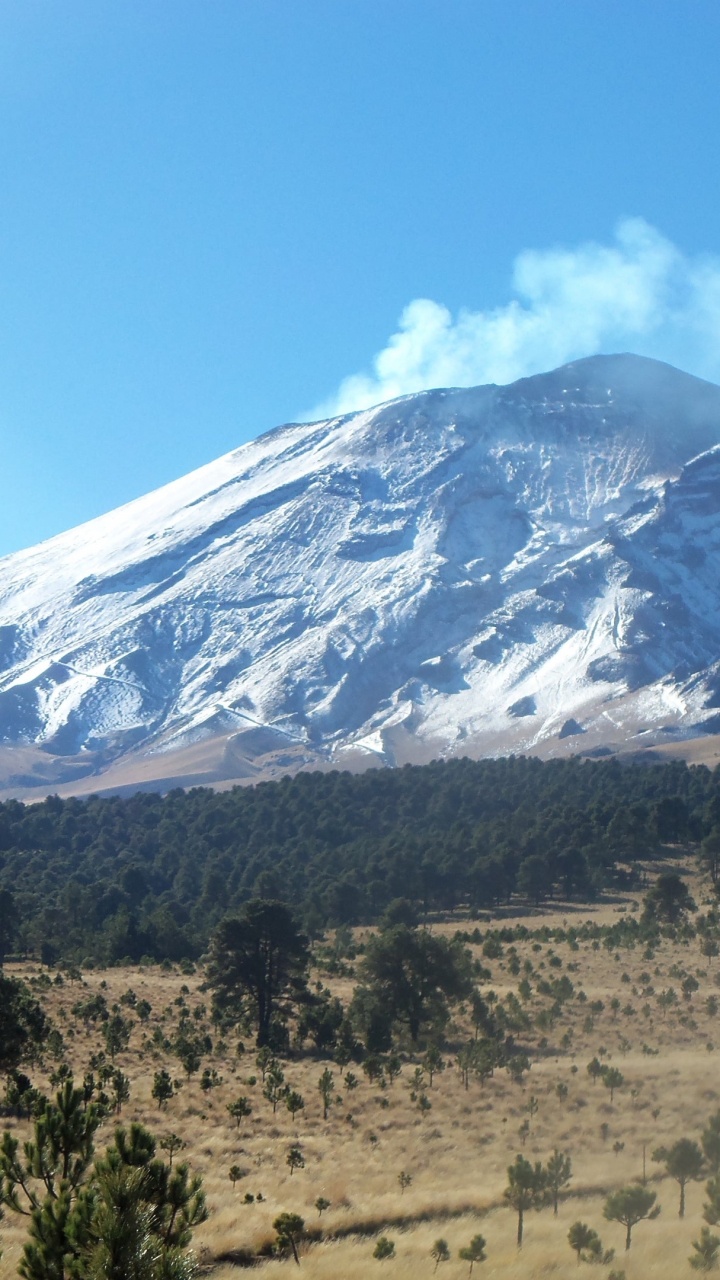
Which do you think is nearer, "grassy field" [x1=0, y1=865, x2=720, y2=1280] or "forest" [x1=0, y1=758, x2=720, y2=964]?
"grassy field" [x1=0, y1=865, x2=720, y2=1280]

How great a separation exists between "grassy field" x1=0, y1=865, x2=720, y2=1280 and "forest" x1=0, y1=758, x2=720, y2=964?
2802cm

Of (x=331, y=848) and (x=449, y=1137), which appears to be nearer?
(x=449, y=1137)

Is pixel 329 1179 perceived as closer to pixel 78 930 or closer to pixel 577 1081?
pixel 577 1081

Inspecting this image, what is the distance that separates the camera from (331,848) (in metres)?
105

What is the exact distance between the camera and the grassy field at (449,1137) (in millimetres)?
22281

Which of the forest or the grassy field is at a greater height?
the forest

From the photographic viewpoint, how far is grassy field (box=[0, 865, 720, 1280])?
2228 centimetres

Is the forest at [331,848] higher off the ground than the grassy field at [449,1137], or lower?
higher

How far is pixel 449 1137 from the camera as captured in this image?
31031mm

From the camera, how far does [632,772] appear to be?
139 m

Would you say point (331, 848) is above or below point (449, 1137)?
above

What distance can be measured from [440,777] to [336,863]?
147 ft

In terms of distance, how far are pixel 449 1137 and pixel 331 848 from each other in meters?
74.3

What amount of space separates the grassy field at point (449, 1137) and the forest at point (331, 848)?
28.0 m
